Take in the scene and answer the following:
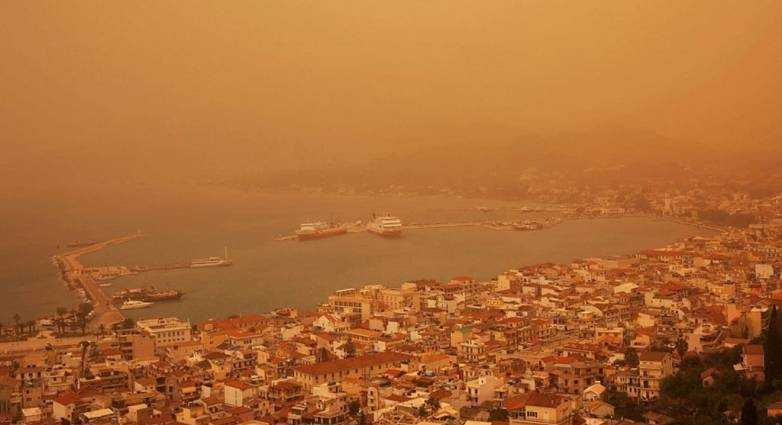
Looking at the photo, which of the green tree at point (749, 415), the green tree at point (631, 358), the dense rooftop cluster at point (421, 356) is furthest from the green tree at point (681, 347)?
the green tree at point (749, 415)

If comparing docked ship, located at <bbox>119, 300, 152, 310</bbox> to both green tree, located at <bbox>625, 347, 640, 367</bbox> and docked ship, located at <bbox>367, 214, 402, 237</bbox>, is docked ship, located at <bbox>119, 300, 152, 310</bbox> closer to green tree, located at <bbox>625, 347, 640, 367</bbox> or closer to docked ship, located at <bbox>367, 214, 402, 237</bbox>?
green tree, located at <bbox>625, 347, 640, 367</bbox>

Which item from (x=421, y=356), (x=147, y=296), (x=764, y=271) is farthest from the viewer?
(x=147, y=296)

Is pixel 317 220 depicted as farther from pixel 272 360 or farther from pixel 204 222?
pixel 272 360

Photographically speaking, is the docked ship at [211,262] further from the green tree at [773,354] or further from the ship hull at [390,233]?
the green tree at [773,354]

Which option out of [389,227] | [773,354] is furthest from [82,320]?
[389,227]

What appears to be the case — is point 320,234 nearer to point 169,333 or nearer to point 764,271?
point 764,271

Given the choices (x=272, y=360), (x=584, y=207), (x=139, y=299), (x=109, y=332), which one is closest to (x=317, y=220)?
(x=584, y=207)
